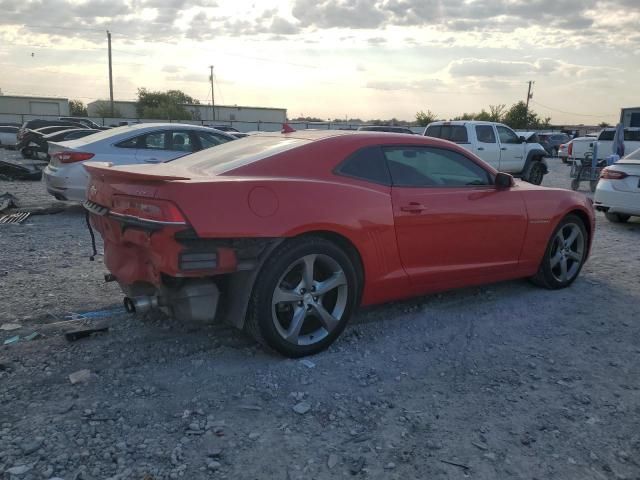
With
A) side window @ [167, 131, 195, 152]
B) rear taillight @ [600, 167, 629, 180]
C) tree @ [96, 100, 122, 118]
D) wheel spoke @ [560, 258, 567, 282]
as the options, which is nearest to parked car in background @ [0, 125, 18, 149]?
side window @ [167, 131, 195, 152]

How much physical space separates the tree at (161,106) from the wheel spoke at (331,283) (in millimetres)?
55885

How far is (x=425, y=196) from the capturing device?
171 inches

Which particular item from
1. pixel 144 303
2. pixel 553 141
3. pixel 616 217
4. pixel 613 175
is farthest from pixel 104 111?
pixel 144 303

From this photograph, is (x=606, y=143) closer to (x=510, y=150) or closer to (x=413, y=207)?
(x=510, y=150)

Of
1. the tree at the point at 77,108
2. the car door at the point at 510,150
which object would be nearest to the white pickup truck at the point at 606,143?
the car door at the point at 510,150

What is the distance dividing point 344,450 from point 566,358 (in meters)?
1.99

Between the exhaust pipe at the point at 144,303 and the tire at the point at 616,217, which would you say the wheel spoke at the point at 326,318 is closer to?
the exhaust pipe at the point at 144,303

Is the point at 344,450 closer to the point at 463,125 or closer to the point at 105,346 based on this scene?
the point at 105,346

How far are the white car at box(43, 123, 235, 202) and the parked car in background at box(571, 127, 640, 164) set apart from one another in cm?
1261

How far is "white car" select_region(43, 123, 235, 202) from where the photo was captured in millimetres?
8320

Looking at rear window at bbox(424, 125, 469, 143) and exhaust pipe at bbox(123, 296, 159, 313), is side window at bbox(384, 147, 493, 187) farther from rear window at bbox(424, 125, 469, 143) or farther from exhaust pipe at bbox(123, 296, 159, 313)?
rear window at bbox(424, 125, 469, 143)

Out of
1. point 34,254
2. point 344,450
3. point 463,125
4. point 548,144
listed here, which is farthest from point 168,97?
point 344,450

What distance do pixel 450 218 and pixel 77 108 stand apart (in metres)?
72.6

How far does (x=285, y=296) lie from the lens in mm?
3631
